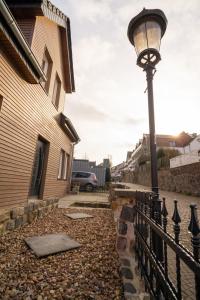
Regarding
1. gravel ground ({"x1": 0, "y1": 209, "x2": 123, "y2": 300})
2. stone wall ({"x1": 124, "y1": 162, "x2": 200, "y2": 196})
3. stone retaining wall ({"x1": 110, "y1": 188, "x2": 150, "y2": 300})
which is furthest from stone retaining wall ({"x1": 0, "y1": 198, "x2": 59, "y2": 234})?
stone wall ({"x1": 124, "y1": 162, "x2": 200, "y2": 196})

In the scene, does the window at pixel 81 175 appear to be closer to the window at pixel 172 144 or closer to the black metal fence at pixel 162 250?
the black metal fence at pixel 162 250

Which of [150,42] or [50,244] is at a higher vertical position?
[150,42]

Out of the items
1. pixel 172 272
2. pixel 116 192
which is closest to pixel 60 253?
pixel 116 192

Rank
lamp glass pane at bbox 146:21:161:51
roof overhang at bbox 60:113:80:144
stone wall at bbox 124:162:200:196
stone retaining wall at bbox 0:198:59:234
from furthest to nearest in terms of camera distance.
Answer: stone wall at bbox 124:162:200:196
roof overhang at bbox 60:113:80:144
stone retaining wall at bbox 0:198:59:234
lamp glass pane at bbox 146:21:161:51

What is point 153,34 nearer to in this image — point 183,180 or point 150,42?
point 150,42

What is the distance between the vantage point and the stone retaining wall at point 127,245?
77.7 inches

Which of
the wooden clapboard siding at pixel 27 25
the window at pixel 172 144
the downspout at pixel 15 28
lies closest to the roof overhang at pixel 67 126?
the wooden clapboard siding at pixel 27 25

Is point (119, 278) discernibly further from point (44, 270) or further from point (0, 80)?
point (0, 80)

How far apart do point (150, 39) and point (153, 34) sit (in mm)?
83

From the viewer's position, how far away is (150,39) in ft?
8.43

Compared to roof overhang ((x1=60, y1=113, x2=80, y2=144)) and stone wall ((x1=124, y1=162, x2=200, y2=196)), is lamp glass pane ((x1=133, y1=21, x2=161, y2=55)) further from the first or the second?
stone wall ((x1=124, y1=162, x2=200, y2=196))

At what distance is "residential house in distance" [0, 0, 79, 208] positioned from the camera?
12.9 ft

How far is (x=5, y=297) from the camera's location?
6.30ft

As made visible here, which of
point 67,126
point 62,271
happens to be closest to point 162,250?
point 62,271
